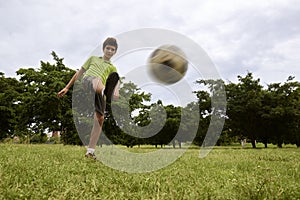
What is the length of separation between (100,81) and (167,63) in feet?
5.12

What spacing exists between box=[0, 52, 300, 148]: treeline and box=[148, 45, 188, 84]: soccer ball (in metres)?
19.7

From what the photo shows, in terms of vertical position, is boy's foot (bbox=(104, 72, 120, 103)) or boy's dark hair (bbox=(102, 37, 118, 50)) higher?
boy's dark hair (bbox=(102, 37, 118, 50))

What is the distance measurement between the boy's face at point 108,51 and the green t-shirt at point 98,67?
12 centimetres

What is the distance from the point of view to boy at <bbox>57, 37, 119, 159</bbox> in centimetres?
652

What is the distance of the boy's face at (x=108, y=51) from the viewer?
6.89 m

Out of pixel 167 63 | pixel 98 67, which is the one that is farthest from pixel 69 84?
pixel 167 63

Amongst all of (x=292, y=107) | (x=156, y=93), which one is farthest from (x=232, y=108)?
(x=156, y=93)

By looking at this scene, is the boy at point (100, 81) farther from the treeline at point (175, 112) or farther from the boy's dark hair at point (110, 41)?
the treeline at point (175, 112)

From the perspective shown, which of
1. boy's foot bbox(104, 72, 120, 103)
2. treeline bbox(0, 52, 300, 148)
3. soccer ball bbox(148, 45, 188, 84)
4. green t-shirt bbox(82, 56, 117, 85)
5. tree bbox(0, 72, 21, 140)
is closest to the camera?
green t-shirt bbox(82, 56, 117, 85)

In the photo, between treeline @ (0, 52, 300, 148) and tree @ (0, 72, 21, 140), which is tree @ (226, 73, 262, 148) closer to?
treeline @ (0, 52, 300, 148)

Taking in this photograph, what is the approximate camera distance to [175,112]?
30.2 metres

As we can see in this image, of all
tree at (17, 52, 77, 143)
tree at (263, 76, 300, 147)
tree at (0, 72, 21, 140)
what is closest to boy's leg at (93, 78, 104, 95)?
tree at (17, 52, 77, 143)

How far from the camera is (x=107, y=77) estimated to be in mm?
6852

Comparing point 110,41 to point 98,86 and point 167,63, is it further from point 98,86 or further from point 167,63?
point 167,63
